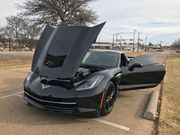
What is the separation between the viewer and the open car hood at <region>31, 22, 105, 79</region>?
554cm

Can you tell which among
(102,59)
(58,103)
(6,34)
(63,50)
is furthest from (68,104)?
(6,34)

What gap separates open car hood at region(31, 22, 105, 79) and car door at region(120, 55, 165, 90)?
174 centimetres

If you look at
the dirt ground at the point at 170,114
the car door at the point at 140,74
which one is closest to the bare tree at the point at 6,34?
the dirt ground at the point at 170,114

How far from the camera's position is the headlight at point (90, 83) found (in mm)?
5242

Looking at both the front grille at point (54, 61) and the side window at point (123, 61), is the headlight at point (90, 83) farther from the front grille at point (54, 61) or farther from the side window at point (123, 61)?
the side window at point (123, 61)

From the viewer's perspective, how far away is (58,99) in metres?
5.05

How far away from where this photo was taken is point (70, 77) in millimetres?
5367

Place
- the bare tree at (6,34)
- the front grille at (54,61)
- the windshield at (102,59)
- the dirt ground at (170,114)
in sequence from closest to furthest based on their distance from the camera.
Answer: the dirt ground at (170,114) < the front grille at (54,61) < the windshield at (102,59) < the bare tree at (6,34)

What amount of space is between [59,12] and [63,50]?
26778 millimetres

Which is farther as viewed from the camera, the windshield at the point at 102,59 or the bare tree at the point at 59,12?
the bare tree at the point at 59,12

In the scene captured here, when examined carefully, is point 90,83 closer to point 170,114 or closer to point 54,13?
point 170,114

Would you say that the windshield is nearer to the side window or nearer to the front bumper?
the side window

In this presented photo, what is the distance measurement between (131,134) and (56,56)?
7.35ft

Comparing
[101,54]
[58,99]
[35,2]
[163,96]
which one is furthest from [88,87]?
[35,2]
